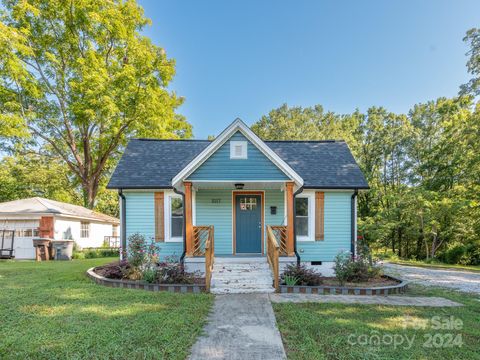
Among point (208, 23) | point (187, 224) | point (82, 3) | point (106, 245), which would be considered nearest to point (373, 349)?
point (187, 224)

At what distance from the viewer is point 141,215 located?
31.9 feet

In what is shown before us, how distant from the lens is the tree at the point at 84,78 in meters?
17.1

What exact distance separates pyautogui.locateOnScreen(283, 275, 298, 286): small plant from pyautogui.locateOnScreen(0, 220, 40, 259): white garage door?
15.2 m

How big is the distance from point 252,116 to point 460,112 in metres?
18.4

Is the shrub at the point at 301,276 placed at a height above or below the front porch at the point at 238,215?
below

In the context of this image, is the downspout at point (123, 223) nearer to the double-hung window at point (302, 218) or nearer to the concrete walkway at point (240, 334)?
the concrete walkway at point (240, 334)

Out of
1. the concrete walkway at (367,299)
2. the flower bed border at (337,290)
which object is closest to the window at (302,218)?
the flower bed border at (337,290)

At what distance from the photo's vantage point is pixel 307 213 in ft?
32.7

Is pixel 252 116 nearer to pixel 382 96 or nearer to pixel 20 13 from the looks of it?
pixel 382 96

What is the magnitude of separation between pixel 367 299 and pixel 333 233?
11.9ft

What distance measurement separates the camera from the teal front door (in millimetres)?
9852

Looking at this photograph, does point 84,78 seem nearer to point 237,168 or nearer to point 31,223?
point 31,223

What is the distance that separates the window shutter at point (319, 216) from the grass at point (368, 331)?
4.03 metres

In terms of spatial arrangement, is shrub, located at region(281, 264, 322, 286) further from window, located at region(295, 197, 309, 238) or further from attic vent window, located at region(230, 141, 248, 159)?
attic vent window, located at region(230, 141, 248, 159)
